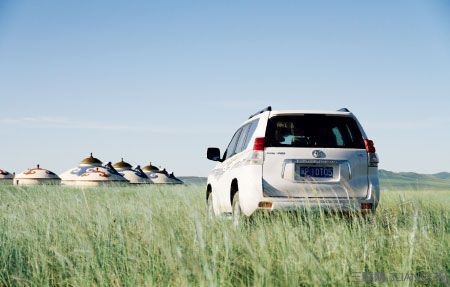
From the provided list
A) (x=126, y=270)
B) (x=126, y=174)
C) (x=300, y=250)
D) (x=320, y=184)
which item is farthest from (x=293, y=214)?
(x=126, y=174)

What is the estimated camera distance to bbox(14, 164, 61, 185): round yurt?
6388 cm

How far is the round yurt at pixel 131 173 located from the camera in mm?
67775

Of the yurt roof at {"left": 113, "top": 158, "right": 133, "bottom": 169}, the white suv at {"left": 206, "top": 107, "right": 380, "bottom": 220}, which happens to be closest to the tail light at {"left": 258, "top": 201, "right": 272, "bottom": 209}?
the white suv at {"left": 206, "top": 107, "right": 380, "bottom": 220}

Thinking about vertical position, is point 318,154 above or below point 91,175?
above

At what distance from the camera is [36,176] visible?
6475 centimetres

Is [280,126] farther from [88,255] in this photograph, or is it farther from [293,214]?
[88,255]

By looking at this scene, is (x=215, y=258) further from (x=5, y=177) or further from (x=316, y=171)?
(x=5, y=177)

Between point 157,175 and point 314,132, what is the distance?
7341 centimetres

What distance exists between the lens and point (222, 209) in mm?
7781

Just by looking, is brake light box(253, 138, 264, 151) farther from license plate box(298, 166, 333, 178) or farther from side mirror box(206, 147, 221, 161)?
side mirror box(206, 147, 221, 161)

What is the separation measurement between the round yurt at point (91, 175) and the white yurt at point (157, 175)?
47.2ft

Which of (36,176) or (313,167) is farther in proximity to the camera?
(36,176)

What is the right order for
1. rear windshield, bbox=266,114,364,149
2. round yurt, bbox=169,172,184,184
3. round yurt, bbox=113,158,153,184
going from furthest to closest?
round yurt, bbox=169,172,184,184
round yurt, bbox=113,158,153,184
rear windshield, bbox=266,114,364,149

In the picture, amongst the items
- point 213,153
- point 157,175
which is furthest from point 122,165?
point 213,153
